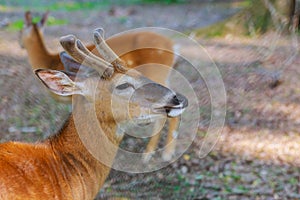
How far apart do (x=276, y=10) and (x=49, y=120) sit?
3.97m

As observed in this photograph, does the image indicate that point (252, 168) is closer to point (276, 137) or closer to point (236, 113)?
point (276, 137)

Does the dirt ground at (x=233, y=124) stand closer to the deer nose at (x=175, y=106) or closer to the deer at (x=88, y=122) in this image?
the deer at (x=88, y=122)

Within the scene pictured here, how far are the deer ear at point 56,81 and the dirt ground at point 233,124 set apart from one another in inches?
72.5

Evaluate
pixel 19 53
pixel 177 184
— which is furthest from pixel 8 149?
pixel 19 53

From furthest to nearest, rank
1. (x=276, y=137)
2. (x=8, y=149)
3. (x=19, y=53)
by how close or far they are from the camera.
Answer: (x=19, y=53)
(x=276, y=137)
(x=8, y=149)

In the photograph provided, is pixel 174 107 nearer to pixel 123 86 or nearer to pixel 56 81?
pixel 123 86

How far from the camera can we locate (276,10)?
288 inches

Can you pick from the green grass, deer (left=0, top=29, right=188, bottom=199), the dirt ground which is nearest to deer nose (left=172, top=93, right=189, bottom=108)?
deer (left=0, top=29, right=188, bottom=199)

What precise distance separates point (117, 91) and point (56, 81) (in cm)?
50

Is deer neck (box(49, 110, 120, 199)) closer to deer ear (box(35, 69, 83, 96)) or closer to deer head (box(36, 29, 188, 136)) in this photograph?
deer head (box(36, 29, 188, 136))

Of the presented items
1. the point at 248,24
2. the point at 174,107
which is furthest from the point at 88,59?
the point at 248,24

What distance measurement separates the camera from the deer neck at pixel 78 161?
3.54m

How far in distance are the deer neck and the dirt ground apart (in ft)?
4.49

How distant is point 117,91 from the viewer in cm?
367
